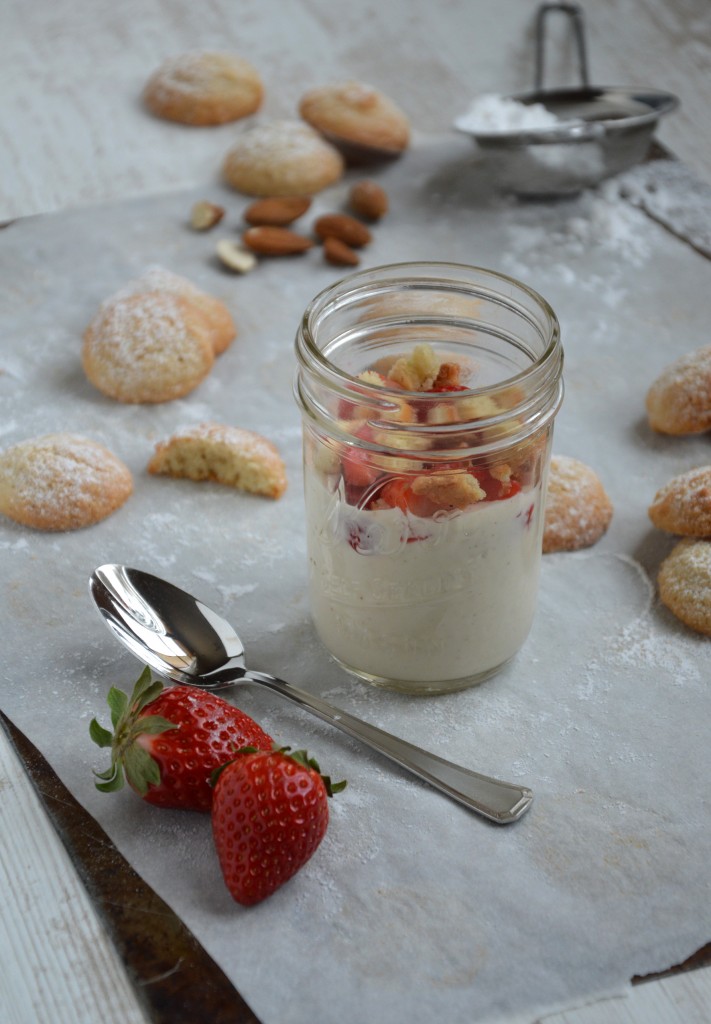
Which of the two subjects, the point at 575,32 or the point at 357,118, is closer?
the point at 357,118

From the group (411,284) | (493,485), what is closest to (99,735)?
(493,485)

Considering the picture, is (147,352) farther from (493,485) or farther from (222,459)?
(493,485)

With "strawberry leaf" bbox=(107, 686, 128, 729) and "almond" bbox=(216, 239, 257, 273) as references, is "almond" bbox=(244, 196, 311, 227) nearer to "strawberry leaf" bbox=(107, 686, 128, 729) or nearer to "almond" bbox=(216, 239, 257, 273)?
"almond" bbox=(216, 239, 257, 273)

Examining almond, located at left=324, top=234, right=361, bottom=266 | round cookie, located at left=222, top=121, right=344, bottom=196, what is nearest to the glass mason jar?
almond, located at left=324, top=234, right=361, bottom=266

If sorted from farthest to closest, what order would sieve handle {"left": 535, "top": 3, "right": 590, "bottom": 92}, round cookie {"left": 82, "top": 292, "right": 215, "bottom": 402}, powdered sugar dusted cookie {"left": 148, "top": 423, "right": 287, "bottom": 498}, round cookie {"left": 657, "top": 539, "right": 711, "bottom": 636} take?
sieve handle {"left": 535, "top": 3, "right": 590, "bottom": 92} → round cookie {"left": 82, "top": 292, "right": 215, "bottom": 402} → powdered sugar dusted cookie {"left": 148, "top": 423, "right": 287, "bottom": 498} → round cookie {"left": 657, "top": 539, "right": 711, "bottom": 636}

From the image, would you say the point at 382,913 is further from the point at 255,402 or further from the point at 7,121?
the point at 7,121
